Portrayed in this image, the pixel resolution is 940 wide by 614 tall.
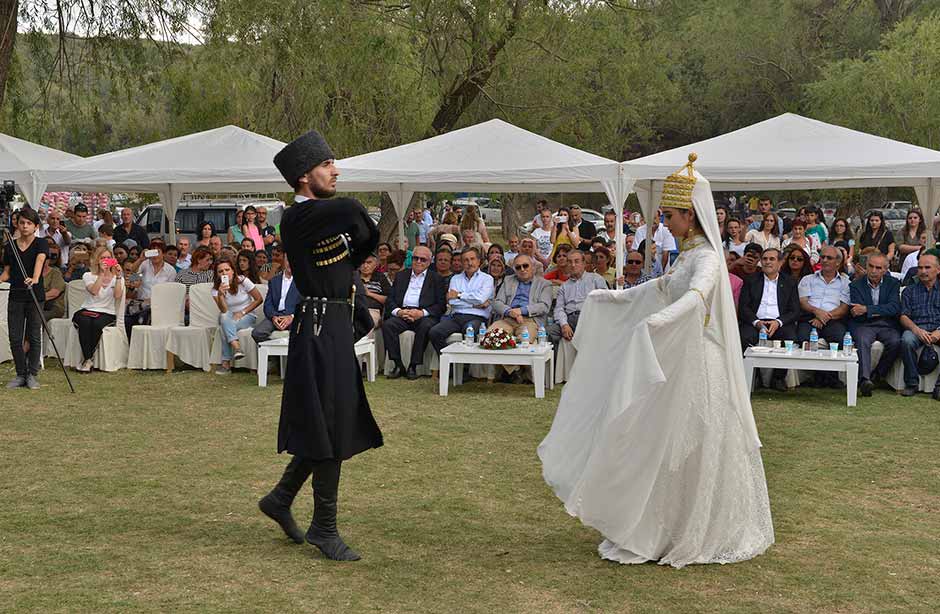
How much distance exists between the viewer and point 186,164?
1473cm

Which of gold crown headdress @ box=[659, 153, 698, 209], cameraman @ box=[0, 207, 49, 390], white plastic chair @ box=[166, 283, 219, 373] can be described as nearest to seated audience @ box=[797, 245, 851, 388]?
white plastic chair @ box=[166, 283, 219, 373]

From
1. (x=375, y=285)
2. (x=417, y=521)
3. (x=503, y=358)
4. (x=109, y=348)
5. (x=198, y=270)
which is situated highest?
(x=198, y=270)

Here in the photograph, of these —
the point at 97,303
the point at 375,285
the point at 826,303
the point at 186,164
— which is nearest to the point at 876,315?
the point at 826,303

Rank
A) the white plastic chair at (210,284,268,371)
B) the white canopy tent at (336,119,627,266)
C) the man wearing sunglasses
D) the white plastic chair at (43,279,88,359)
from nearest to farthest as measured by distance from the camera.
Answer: the man wearing sunglasses
the white plastic chair at (210,284,268,371)
the white plastic chair at (43,279,88,359)
the white canopy tent at (336,119,627,266)

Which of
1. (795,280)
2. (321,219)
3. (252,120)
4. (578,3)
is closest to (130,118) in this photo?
(252,120)

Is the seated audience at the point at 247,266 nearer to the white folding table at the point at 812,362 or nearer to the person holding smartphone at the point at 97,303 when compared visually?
the person holding smartphone at the point at 97,303

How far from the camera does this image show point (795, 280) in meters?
11.7

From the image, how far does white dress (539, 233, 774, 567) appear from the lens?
17.6 feet

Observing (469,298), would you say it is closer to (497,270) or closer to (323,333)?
(497,270)

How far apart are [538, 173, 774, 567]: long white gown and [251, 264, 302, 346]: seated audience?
22.2 ft

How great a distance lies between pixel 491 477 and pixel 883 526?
7.91 ft

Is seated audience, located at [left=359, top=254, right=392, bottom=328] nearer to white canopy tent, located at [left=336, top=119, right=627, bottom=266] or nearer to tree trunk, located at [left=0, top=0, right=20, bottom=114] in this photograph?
white canopy tent, located at [left=336, top=119, right=627, bottom=266]

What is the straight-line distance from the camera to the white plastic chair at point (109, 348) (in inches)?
487

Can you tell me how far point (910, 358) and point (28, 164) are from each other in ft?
36.2
